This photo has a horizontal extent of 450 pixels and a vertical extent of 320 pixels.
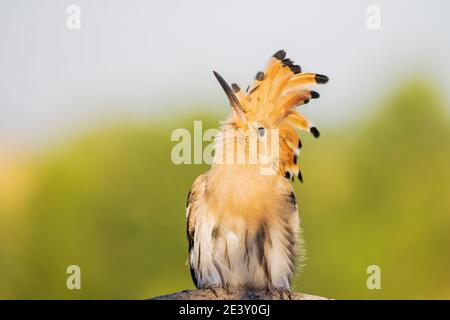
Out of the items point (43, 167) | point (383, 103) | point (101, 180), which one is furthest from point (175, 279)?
point (383, 103)

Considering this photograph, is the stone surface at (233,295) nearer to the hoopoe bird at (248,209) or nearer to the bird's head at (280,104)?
the hoopoe bird at (248,209)

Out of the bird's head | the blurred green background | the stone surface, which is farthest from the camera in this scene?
the blurred green background

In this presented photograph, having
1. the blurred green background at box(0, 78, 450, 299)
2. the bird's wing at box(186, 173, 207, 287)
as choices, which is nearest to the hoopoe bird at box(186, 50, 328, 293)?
the bird's wing at box(186, 173, 207, 287)

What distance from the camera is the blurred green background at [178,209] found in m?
10.1

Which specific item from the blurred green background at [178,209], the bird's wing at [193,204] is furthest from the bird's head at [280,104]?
the blurred green background at [178,209]

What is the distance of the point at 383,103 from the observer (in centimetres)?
1116

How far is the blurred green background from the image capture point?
10.1 meters

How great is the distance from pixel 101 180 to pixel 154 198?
1211mm

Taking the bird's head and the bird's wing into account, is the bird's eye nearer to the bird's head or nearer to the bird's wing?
the bird's head

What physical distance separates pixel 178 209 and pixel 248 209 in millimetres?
5739

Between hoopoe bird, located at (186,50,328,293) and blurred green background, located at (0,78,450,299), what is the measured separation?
5.23m

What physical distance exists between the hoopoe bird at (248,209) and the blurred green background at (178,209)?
523 centimetres
